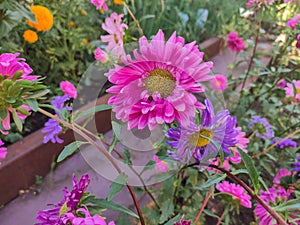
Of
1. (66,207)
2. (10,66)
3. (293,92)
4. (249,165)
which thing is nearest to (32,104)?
(10,66)

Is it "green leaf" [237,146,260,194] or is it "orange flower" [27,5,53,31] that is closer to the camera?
"green leaf" [237,146,260,194]

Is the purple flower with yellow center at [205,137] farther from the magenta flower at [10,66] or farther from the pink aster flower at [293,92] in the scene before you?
the pink aster flower at [293,92]

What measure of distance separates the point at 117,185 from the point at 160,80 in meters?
0.26

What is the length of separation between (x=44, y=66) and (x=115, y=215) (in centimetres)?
90

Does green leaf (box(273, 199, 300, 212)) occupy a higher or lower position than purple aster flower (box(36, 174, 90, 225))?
lower

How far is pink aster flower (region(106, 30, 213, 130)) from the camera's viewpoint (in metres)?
0.41

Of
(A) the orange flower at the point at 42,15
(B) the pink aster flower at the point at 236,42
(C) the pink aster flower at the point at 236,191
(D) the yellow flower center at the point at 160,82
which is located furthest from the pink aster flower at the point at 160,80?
(B) the pink aster flower at the point at 236,42

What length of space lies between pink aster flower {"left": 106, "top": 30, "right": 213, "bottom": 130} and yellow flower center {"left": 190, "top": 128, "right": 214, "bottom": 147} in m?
0.09

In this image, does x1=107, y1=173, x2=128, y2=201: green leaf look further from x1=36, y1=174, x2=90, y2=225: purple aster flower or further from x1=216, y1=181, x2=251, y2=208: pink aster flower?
x1=216, y1=181, x2=251, y2=208: pink aster flower

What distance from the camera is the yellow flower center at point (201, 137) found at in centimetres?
52

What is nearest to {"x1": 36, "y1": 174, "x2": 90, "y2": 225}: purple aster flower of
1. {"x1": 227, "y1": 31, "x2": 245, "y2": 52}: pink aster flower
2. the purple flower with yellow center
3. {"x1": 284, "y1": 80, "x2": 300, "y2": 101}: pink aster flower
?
the purple flower with yellow center

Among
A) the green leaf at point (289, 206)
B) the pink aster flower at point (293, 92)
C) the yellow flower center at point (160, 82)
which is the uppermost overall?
the yellow flower center at point (160, 82)

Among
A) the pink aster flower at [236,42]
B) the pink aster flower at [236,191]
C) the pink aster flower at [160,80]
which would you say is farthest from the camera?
the pink aster flower at [236,42]

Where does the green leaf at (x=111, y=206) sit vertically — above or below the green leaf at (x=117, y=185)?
below
